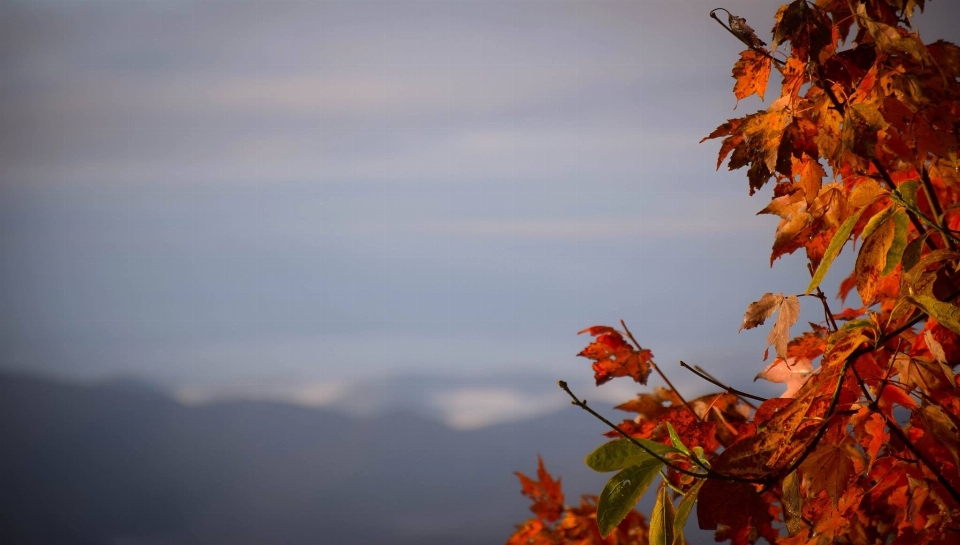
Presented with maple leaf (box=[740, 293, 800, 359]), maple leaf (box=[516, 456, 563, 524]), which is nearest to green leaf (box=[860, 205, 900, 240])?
maple leaf (box=[740, 293, 800, 359])

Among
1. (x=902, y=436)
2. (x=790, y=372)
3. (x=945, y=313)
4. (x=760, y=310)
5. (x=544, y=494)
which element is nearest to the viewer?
(x=945, y=313)

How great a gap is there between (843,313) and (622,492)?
57 cm

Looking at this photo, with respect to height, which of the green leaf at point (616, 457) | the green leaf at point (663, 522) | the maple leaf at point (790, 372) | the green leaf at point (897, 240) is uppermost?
the green leaf at point (897, 240)

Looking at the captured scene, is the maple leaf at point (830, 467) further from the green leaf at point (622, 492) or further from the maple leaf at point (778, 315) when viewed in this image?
the green leaf at point (622, 492)

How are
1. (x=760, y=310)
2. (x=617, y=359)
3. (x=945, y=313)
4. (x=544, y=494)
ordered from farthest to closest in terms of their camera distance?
(x=544, y=494) → (x=617, y=359) → (x=760, y=310) → (x=945, y=313)

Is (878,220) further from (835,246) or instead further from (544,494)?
(544,494)

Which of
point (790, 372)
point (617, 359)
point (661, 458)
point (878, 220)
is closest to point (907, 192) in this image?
point (878, 220)

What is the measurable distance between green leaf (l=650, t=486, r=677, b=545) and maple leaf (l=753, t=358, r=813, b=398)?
0.40 meters

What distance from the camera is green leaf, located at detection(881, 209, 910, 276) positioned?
0.52 meters

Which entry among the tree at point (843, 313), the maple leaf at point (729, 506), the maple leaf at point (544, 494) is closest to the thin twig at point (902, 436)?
the tree at point (843, 313)

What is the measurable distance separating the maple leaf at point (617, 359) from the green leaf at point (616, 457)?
60cm

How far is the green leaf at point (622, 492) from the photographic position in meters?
0.47

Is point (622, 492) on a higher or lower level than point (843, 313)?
lower

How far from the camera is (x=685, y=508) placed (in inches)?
19.9
